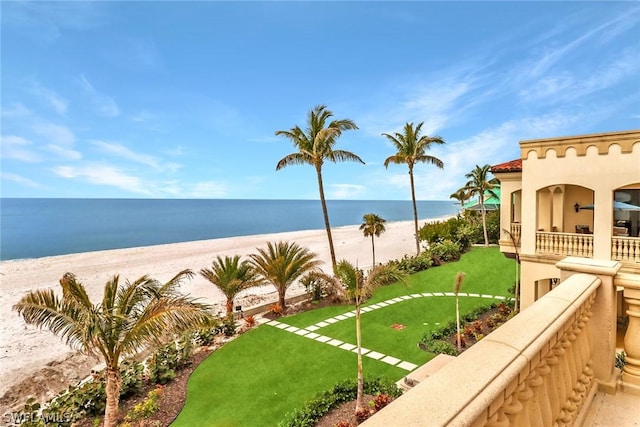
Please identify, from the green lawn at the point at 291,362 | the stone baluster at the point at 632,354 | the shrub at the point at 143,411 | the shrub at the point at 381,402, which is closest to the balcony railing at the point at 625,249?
the green lawn at the point at 291,362

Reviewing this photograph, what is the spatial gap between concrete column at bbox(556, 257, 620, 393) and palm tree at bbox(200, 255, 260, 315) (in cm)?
1465

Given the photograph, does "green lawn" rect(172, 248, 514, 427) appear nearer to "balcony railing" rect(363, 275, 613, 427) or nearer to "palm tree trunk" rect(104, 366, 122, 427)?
"palm tree trunk" rect(104, 366, 122, 427)

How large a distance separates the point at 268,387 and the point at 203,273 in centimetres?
858

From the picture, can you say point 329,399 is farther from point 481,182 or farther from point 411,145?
point 481,182

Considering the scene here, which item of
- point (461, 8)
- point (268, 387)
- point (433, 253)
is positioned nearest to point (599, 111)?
point (461, 8)

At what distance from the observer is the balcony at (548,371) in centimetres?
133

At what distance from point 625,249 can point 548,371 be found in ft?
35.6

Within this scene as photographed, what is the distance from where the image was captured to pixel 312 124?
20.5 m

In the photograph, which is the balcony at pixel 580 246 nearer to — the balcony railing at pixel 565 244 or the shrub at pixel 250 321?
the balcony railing at pixel 565 244

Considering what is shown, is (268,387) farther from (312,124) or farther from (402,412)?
(312,124)

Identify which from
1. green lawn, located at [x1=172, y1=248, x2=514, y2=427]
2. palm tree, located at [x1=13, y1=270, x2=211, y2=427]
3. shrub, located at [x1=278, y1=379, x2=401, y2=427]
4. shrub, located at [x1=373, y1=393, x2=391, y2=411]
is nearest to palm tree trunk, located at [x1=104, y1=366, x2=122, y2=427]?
palm tree, located at [x1=13, y1=270, x2=211, y2=427]

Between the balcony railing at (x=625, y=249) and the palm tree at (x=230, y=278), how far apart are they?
1416cm

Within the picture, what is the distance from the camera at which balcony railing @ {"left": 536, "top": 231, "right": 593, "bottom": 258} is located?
10.6 m

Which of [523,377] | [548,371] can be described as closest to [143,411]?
[548,371]
